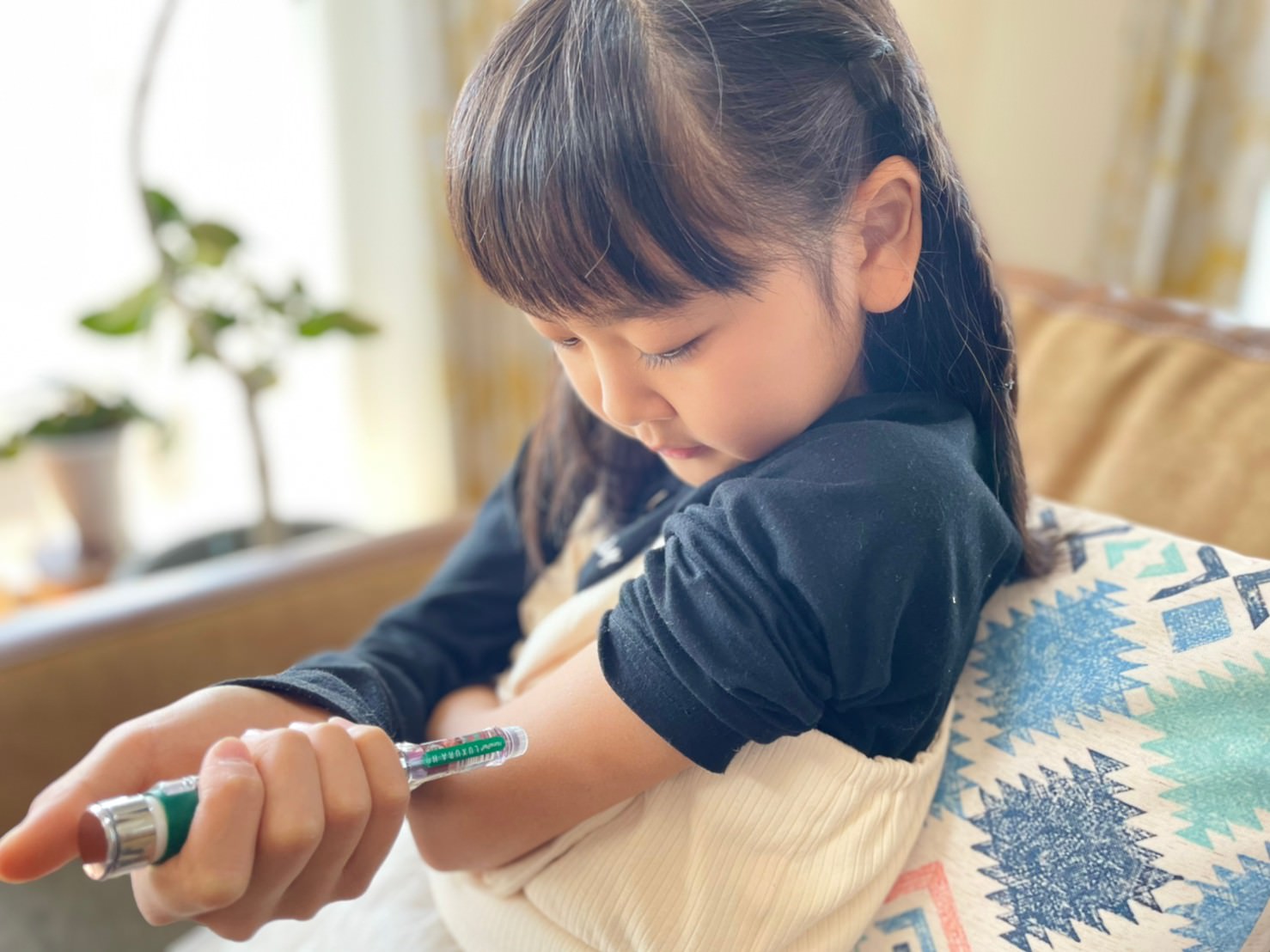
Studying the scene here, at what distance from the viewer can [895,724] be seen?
2.01 ft

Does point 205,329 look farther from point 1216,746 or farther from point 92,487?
point 1216,746

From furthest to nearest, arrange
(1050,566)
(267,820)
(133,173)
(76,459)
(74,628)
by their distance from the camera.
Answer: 1. (76,459)
2. (133,173)
3. (74,628)
4. (1050,566)
5. (267,820)

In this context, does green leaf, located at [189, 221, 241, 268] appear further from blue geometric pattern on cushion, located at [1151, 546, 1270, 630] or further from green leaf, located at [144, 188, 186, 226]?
blue geometric pattern on cushion, located at [1151, 546, 1270, 630]

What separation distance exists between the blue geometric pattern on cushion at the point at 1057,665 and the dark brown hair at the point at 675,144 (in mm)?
245

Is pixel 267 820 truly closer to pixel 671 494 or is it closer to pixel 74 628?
pixel 671 494

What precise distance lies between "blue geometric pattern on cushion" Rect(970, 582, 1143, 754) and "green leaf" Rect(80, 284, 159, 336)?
1.15 metres

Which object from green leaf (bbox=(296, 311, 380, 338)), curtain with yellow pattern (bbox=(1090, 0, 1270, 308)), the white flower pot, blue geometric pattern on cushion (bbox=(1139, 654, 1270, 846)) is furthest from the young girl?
curtain with yellow pattern (bbox=(1090, 0, 1270, 308))

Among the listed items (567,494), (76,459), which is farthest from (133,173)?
(567,494)

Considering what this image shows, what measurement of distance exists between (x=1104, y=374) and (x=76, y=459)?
1.33 m

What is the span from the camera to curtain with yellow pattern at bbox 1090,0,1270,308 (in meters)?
1.76

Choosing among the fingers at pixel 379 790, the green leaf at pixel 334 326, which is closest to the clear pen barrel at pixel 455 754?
the fingers at pixel 379 790

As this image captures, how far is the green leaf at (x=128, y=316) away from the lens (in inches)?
53.7

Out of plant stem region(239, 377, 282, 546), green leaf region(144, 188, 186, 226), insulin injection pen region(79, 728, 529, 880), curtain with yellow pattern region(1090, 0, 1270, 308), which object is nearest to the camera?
insulin injection pen region(79, 728, 529, 880)

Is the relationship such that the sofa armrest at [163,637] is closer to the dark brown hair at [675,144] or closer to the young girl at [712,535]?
the young girl at [712,535]
